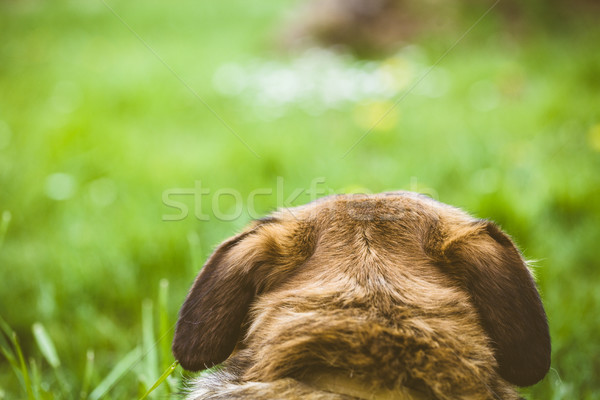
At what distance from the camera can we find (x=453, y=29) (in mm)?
7484

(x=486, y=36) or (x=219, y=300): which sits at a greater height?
(x=486, y=36)

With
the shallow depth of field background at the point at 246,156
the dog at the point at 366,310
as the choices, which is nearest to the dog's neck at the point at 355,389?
the dog at the point at 366,310

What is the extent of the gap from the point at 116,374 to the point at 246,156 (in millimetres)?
2669

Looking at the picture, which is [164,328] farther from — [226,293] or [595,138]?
[595,138]

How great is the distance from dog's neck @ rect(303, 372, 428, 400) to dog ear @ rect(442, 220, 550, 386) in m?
0.39

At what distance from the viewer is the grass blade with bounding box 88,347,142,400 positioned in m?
2.31

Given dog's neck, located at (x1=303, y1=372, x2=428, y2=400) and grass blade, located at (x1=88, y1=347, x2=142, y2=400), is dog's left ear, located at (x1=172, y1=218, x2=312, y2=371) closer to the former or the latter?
dog's neck, located at (x1=303, y1=372, x2=428, y2=400)

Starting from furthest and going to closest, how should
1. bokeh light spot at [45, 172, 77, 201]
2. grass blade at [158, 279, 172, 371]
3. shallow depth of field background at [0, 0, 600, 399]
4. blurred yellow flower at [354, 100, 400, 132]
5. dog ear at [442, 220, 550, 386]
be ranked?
blurred yellow flower at [354, 100, 400, 132]
bokeh light spot at [45, 172, 77, 201]
shallow depth of field background at [0, 0, 600, 399]
grass blade at [158, 279, 172, 371]
dog ear at [442, 220, 550, 386]

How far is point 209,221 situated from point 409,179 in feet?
5.53

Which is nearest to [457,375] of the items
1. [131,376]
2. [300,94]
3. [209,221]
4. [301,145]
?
[131,376]

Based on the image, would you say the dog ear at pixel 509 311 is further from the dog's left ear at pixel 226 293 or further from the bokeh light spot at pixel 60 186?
the bokeh light spot at pixel 60 186

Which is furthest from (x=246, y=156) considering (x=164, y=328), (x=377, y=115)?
(x=164, y=328)

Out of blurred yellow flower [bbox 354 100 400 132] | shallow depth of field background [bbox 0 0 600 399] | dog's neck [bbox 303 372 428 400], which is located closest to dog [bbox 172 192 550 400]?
dog's neck [bbox 303 372 428 400]

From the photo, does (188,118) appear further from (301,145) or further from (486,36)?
(486,36)
